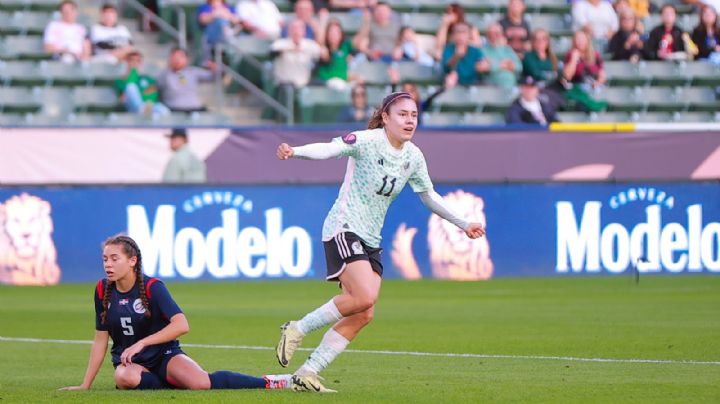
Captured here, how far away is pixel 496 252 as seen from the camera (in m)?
22.5

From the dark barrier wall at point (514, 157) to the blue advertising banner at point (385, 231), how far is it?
0.81 feet

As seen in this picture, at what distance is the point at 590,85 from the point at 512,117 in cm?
307

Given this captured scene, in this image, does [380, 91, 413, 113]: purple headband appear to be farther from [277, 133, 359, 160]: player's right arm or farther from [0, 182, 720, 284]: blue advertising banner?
[0, 182, 720, 284]: blue advertising banner

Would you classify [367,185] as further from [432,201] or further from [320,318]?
[320,318]

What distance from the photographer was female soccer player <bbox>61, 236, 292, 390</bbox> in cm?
951

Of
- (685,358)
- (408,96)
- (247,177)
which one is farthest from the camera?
(247,177)

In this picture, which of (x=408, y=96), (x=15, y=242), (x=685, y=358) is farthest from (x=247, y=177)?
(x=408, y=96)

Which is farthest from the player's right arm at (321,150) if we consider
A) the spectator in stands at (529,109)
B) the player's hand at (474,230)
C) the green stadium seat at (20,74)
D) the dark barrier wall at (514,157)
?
the green stadium seat at (20,74)

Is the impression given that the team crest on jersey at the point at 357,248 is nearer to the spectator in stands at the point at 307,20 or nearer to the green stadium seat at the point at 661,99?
the spectator in stands at the point at 307,20

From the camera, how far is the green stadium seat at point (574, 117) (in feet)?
86.0

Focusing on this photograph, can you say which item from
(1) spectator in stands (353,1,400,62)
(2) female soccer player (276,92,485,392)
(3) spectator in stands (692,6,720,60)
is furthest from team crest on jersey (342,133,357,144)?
(3) spectator in stands (692,6,720,60)

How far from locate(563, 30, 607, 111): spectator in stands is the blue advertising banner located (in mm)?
4118

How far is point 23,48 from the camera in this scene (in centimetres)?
2450

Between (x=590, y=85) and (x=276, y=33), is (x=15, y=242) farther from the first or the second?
(x=590, y=85)
